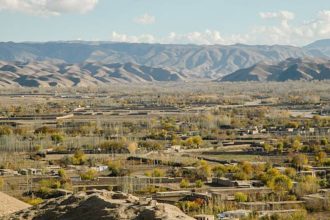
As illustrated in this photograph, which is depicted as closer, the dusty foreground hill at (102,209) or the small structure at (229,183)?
the dusty foreground hill at (102,209)

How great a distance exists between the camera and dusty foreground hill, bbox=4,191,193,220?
1611cm

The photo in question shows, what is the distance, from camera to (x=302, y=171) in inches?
1614

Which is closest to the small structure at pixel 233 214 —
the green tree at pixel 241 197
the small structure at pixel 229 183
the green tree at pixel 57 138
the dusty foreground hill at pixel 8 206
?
the green tree at pixel 241 197

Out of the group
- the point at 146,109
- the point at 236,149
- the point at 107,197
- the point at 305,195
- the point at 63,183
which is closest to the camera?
the point at 107,197

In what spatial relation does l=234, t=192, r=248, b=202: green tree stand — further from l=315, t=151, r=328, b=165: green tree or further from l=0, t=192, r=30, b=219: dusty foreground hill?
l=315, t=151, r=328, b=165: green tree

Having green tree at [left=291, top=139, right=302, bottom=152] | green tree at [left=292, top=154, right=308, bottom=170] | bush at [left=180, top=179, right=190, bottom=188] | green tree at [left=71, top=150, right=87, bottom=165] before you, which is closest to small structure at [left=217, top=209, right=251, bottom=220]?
bush at [left=180, top=179, right=190, bottom=188]

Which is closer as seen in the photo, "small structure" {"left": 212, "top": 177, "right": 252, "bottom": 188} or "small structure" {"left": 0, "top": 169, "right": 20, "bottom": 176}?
"small structure" {"left": 212, "top": 177, "right": 252, "bottom": 188}

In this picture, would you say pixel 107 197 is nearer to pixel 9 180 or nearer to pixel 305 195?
pixel 305 195

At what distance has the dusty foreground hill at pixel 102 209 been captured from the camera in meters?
16.1

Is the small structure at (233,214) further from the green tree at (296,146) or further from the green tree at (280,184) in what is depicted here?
the green tree at (296,146)

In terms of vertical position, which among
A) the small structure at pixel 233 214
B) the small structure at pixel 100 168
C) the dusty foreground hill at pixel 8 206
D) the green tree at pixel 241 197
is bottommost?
the small structure at pixel 100 168

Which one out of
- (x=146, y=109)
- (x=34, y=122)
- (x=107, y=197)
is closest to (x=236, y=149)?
(x=34, y=122)

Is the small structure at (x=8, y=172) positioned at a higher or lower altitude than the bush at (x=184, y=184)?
lower

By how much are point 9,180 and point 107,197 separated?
75.6ft
